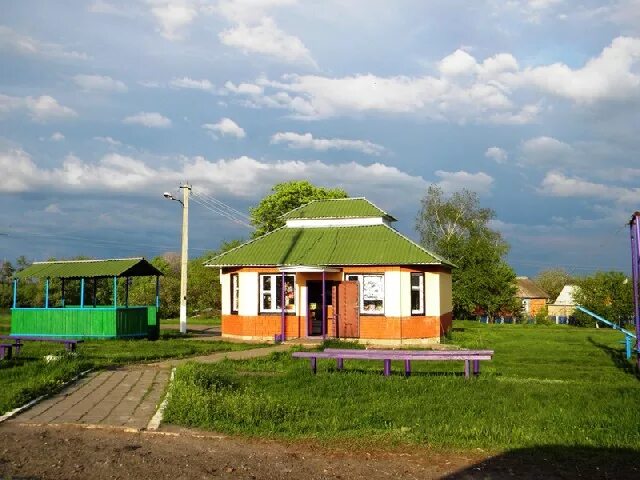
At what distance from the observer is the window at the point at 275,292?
971 inches

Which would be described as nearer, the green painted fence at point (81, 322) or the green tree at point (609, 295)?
the green painted fence at point (81, 322)

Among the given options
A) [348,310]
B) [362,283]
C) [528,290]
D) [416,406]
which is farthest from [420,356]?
[528,290]

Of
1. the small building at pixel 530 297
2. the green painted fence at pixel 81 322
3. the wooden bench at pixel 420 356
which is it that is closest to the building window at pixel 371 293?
the green painted fence at pixel 81 322

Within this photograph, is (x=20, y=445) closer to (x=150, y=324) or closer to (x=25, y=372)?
(x=25, y=372)

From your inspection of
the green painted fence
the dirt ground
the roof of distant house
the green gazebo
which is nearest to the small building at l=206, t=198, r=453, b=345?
the green gazebo

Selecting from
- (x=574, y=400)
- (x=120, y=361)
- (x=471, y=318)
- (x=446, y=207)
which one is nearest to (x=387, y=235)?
(x=120, y=361)

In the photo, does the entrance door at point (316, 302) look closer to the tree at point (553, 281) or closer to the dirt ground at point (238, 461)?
the dirt ground at point (238, 461)

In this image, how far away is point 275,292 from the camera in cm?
2478

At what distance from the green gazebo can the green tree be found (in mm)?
29983

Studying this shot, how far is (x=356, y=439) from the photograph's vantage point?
7887 millimetres

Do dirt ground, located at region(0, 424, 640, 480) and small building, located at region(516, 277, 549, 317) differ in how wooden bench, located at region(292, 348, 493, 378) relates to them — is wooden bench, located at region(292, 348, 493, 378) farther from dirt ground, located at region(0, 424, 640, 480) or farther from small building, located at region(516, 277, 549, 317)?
small building, located at region(516, 277, 549, 317)

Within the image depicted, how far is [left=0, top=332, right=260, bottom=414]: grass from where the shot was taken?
420 inches

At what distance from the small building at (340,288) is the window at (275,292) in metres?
0.04

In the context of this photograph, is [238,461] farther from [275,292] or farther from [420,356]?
[275,292]
